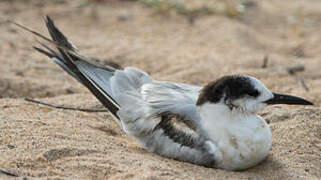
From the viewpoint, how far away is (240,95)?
128 inches

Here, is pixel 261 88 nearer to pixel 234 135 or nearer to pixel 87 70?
pixel 234 135

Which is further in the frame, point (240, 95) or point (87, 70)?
point (87, 70)

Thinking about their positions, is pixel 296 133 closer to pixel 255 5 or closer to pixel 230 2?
pixel 230 2

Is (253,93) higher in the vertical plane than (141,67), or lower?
higher

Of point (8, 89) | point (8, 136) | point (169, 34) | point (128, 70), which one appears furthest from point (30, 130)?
point (169, 34)

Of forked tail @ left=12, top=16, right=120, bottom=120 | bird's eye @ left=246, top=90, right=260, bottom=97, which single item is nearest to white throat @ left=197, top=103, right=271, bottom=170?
bird's eye @ left=246, top=90, right=260, bottom=97

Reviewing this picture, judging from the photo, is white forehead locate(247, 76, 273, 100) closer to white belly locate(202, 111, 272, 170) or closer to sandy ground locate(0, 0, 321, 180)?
white belly locate(202, 111, 272, 170)

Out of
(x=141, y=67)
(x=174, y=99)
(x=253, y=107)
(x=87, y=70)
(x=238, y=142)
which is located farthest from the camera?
(x=141, y=67)

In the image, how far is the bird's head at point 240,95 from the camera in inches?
127

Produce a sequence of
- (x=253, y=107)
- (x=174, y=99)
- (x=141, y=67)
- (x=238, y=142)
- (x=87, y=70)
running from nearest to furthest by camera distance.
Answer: (x=238, y=142)
(x=253, y=107)
(x=174, y=99)
(x=87, y=70)
(x=141, y=67)

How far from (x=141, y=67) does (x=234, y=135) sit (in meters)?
2.52

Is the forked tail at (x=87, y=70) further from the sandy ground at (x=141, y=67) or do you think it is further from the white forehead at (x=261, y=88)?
the white forehead at (x=261, y=88)

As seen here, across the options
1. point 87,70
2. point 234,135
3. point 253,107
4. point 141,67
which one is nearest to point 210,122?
point 234,135

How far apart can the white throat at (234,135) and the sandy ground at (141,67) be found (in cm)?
9
